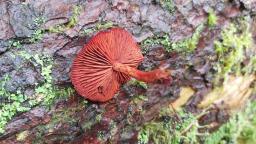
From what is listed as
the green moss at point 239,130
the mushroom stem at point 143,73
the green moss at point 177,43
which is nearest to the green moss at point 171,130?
the green moss at point 239,130

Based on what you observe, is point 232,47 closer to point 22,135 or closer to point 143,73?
point 143,73

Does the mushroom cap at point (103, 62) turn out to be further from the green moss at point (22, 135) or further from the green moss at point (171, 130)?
the green moss at point (171, 130)

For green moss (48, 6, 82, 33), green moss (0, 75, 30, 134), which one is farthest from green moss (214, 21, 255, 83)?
green moss (0, 75, 30, 134)

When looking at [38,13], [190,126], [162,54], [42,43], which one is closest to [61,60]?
[42,43]

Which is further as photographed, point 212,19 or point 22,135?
point 212,19

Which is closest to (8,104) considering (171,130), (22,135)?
(22,135)

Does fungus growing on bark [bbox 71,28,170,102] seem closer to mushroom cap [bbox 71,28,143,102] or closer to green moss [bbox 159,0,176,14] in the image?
mushroom cap [bbox 71,28,143,102]

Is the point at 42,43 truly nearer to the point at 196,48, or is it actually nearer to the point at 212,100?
the point at 196,48

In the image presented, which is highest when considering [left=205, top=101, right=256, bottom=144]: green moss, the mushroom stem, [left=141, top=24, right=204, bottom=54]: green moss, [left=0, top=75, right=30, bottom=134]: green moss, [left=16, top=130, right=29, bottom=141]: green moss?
[left=141, top=24, right=204, bottom=54]: green moss
